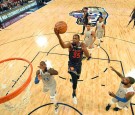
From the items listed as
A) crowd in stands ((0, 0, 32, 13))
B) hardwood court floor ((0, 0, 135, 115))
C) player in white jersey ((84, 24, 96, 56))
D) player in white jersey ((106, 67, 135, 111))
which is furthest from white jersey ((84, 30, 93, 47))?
crowd in stands ((0, 0, 32, 13))

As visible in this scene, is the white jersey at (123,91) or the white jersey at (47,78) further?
the white jersey at (47,78)

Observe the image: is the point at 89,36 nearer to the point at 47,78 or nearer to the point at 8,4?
the point at 47,78

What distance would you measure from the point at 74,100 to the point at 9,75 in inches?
123

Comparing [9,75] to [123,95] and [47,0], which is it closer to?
[123,95]

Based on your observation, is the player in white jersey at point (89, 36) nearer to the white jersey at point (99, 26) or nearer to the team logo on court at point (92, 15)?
the white jersey at point (99, 26)

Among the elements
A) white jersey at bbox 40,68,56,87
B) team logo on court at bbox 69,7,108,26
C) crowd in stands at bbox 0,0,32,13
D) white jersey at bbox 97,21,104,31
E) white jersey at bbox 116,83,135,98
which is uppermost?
white jersey at bbox 40,68,56,87

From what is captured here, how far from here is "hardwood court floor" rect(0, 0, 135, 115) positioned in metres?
5.08

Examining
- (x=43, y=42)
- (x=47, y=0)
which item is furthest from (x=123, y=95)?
(x=47, y=0)

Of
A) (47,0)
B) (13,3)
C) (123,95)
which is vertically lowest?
(47,0)

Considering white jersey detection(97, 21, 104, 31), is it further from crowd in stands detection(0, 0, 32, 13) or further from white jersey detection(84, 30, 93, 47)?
crowd in stands detection(0, 0, 32, 13)

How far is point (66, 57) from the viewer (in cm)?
782

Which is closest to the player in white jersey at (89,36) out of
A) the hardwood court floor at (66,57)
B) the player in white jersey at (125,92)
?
the hardwood court floor at (66,57)

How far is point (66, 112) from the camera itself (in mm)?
4789

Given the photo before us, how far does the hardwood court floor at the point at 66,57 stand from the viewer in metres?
5.08
